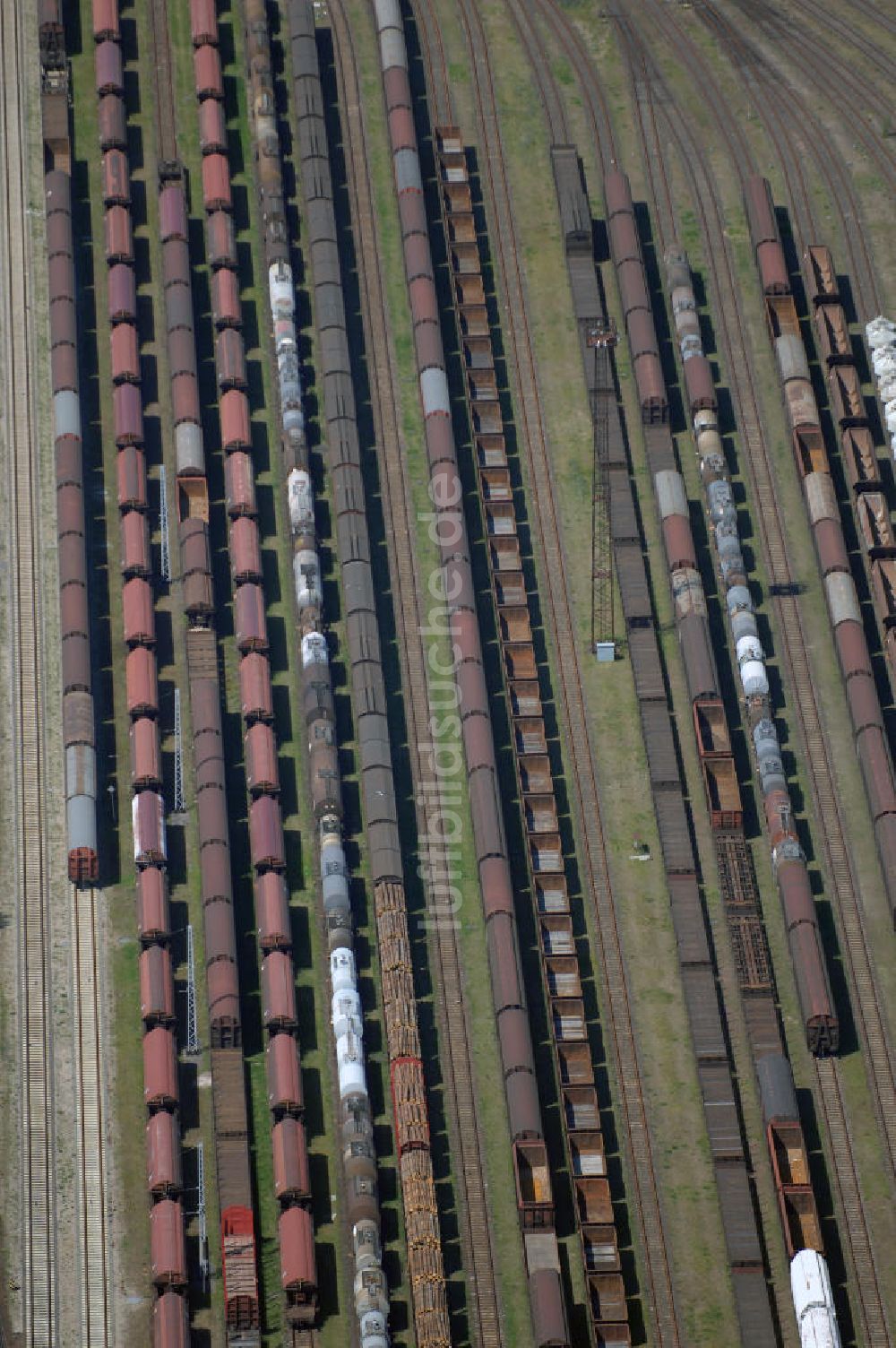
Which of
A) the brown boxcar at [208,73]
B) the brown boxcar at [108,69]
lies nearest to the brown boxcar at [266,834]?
the brown boxcar at [208,73]

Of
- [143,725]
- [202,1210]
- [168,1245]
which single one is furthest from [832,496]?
[168,1245]

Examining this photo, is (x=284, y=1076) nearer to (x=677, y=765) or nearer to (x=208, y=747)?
(x=208, y=747)

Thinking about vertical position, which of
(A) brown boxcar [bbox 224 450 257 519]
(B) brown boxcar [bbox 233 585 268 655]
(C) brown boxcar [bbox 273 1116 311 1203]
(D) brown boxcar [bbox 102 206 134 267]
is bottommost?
(C) brown boxcar [bbox 273 1116 311 1203]

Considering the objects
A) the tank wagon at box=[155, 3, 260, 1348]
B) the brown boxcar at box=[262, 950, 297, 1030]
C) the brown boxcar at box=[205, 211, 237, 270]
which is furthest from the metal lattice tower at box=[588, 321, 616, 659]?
the brown boxcar at box=[262, 950, 297, 1030]

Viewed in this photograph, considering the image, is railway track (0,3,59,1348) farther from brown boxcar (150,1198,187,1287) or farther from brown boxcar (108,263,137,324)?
brown boxcar (150,1198,187,1287)

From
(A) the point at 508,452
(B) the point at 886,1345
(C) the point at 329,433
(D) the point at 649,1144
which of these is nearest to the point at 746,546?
(A) the point at 508,452

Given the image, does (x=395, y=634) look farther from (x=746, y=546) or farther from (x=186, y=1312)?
(x=186, y=1312)
